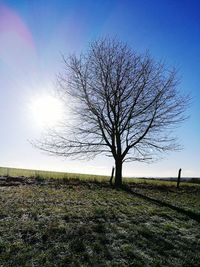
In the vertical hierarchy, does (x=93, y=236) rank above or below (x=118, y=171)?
below

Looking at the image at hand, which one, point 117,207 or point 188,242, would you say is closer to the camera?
point 188,242

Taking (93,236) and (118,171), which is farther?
(118,171)

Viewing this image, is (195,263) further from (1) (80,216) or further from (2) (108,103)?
(2) (108,103)

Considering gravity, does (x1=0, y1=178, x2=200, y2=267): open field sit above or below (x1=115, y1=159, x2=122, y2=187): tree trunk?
below

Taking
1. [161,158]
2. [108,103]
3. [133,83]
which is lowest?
[161,158]

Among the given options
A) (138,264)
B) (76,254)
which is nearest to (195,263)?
(138,264)

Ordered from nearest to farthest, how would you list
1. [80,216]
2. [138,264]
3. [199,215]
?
[138,264] → [80,216] → [199,215]

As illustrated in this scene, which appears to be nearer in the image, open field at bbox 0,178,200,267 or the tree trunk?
open field at bbox 0,178,200,267

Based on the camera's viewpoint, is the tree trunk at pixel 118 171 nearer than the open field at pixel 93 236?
No

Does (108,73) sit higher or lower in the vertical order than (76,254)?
higher

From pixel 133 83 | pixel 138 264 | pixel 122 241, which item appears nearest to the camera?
pixel 138 264

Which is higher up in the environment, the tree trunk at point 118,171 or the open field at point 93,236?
the tree trunk at point 118,171

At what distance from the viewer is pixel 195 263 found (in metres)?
7.54

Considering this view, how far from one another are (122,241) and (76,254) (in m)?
1.71
